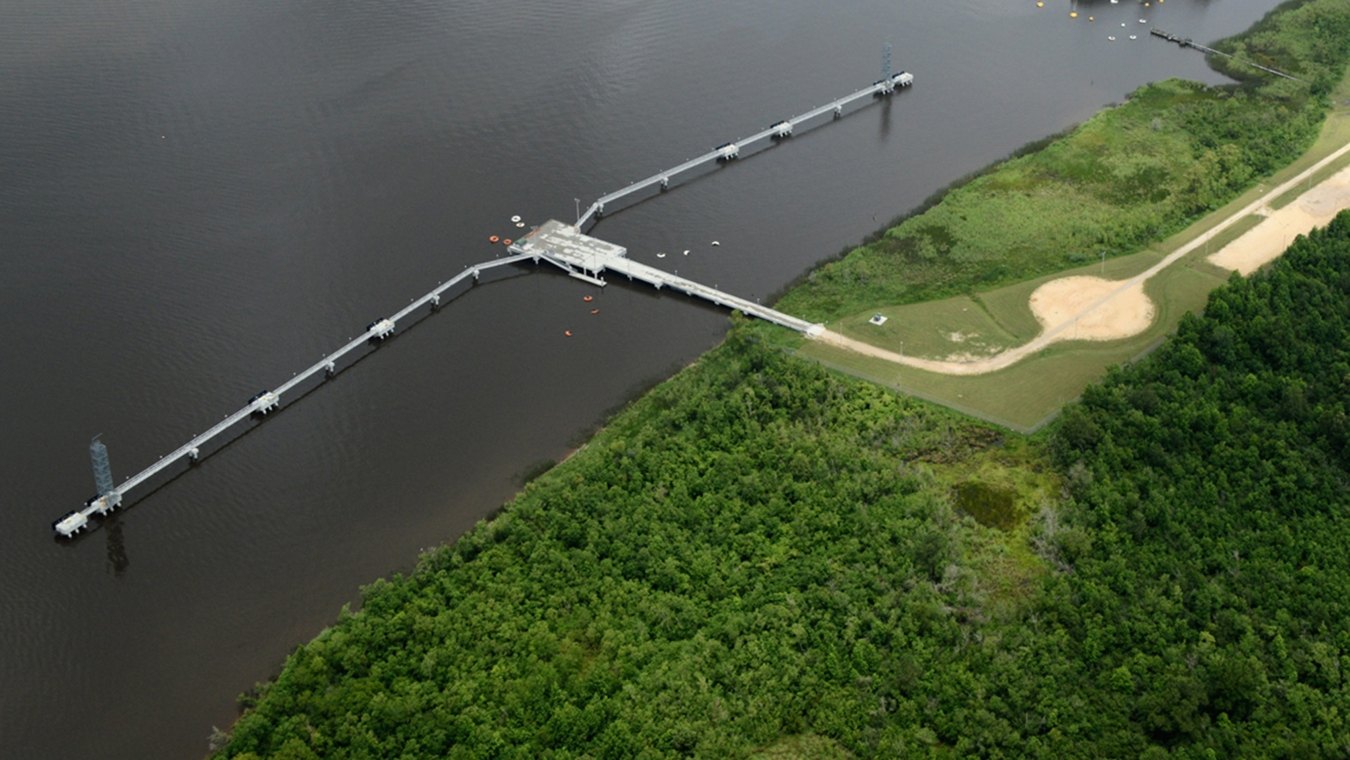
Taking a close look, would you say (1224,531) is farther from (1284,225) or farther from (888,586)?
(1284,225)

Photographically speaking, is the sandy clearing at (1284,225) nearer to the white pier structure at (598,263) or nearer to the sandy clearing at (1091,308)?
the sandy clearing at (1091,308)

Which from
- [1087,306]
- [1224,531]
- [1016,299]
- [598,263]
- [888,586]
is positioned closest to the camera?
[888,586]

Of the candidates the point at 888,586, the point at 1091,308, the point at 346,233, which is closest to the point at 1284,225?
the point at 1091,308

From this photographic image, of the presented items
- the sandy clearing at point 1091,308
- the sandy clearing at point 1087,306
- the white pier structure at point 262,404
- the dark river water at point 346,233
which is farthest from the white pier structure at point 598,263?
the sandy clearing at point 1091,308

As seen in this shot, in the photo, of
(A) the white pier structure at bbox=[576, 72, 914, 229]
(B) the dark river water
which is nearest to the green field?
(B) the dark river water

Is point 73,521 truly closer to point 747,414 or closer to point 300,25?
point 747,414

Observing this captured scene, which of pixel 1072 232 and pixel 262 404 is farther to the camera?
pixel 1072 232

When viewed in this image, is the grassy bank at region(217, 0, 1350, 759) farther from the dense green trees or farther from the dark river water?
the dark river water
